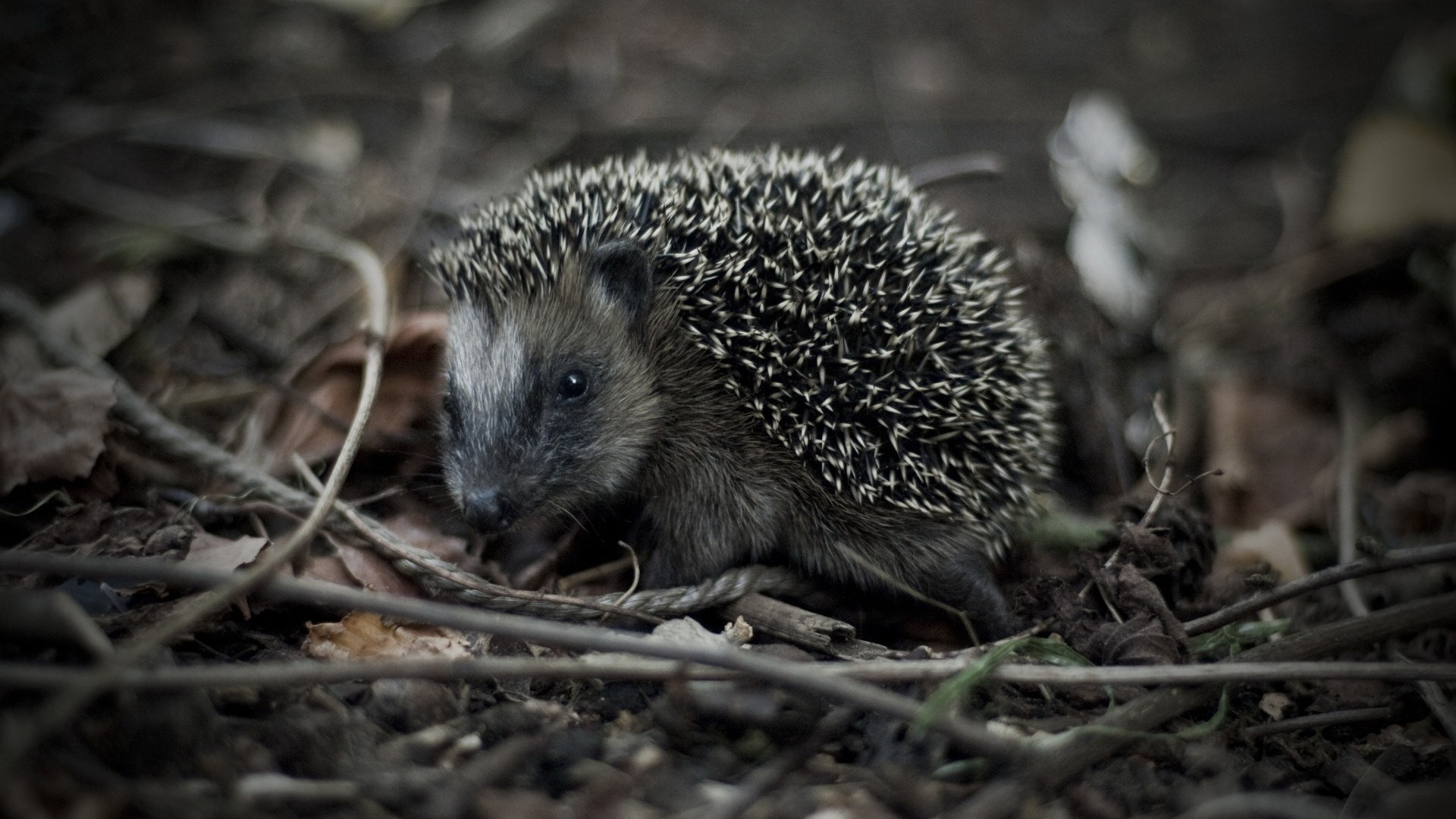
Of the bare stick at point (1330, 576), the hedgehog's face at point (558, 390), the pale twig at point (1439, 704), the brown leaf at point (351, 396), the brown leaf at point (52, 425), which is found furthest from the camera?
the brown leaf at point (351, 396)

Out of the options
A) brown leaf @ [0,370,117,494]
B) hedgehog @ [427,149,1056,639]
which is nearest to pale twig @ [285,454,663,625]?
hedgehog @ [427,149,1056,639]

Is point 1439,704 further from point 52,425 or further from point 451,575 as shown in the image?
point 52,425

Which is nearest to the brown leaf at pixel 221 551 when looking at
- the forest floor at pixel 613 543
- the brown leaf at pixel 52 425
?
the forest floor at pixel 613 543

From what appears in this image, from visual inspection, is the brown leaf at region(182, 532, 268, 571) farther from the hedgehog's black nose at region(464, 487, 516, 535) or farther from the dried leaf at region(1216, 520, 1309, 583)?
the dried leaf at region(1216, 520, 1309, 583)

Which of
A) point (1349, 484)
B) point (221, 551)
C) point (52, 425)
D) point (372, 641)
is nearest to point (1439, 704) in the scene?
point (1349, 484)

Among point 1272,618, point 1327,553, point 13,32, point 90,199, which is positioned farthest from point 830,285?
point 13,32

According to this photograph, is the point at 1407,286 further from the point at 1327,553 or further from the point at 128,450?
the point at 128,450

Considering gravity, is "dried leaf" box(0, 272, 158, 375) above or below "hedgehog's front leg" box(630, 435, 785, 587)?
above

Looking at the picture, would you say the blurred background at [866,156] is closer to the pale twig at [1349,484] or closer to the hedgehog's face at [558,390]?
the pale twig at [1349,484]
